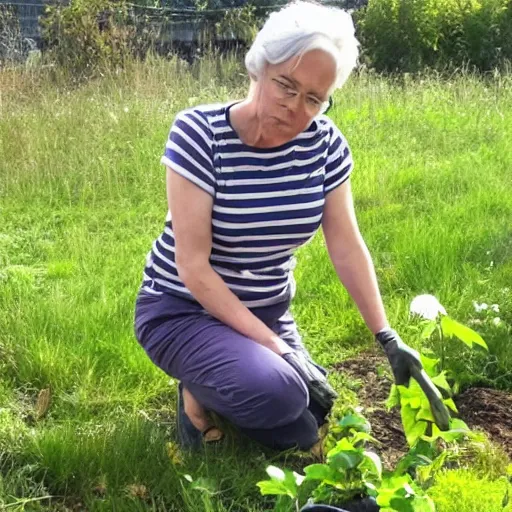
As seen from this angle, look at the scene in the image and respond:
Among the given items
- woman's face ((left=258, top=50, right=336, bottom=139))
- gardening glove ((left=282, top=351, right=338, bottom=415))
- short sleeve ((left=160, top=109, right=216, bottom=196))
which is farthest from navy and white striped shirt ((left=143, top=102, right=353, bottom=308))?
gardening glove ((left=282, top=351, right=338, bottom=415))

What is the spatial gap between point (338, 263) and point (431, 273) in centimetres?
125

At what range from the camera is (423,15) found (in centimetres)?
994

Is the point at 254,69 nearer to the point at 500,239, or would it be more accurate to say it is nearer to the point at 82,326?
the point at 82,326

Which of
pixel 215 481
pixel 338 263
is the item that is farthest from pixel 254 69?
pixel 215 481

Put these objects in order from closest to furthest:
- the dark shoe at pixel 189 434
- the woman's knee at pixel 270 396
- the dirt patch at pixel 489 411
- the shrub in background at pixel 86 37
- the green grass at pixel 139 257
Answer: the woman's knee at pixel 270 396, the green grass at pixel 139 257, the dark shoe at pixel 189 434, the dirt patch at pixel 489 411, the shrub in background at pixel 86 37

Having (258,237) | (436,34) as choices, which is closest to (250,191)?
(258,237)

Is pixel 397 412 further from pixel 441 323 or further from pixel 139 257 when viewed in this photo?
pixel 139 257

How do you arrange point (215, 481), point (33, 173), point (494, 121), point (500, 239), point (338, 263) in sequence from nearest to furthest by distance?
point (215, 481) < point (338, 263) < point (500, 239) < point (33, 173) < point (494, 121)

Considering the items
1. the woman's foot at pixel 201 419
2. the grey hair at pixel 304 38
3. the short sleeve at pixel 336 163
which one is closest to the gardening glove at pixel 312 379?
the woman's foot at pixel 201 419

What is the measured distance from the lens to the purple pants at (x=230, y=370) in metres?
2.23

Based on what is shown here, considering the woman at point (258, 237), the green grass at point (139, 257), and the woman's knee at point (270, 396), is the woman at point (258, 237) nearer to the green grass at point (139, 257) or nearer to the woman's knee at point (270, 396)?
the woman's knee at point (270, 396)

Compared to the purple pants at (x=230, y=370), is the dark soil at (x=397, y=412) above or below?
below

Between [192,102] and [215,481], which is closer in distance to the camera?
[215,481]

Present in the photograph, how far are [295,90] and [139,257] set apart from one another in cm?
214
